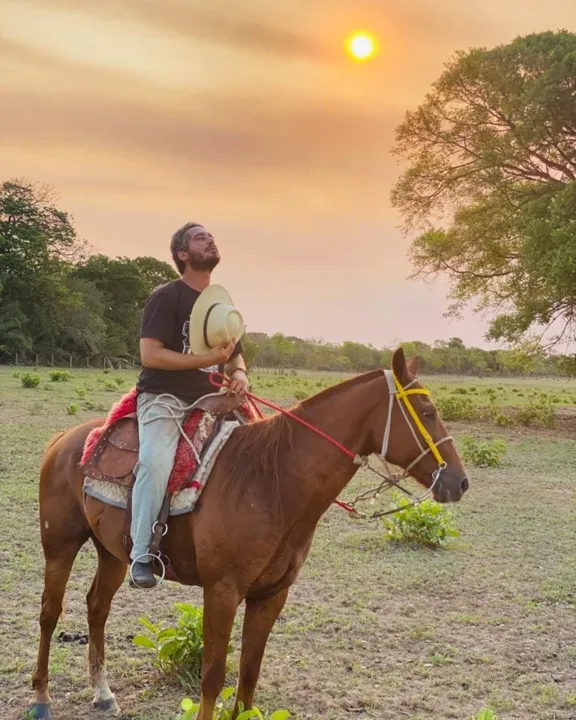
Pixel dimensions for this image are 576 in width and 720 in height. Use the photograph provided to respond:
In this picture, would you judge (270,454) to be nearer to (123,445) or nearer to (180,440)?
(180,440)

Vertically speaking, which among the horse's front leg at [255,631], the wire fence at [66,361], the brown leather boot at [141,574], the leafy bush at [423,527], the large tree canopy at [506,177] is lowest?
the wire fence at [66,361]

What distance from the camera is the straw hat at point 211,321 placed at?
373 centimetres

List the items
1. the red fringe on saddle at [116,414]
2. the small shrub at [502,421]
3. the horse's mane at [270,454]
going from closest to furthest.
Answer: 1. the horse's mane at [270,454]
2. the red fringe on saddle at [116,414]
3. the small shrub at [502,421]

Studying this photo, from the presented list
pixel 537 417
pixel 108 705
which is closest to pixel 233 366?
pixel 108 705

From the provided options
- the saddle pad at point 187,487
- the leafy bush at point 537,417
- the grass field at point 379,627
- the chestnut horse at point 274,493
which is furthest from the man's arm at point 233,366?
the leafy bush at point 537,417

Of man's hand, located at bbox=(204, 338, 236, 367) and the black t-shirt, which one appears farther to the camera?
the black t-shirt

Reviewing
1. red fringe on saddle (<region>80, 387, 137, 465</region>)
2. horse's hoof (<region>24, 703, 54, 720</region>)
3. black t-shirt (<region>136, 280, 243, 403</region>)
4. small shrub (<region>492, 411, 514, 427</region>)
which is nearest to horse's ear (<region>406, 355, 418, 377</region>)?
black t-shirt (<region>136, 280, 243, 403</region>)

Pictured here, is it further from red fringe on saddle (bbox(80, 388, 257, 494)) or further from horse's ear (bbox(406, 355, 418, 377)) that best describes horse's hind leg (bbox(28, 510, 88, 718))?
horse's ear (bbox(406, 355, 418, 377))

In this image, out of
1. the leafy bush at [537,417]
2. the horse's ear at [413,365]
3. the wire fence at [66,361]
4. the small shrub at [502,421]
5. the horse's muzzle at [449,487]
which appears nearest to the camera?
the horse's muzzle at [449,487]

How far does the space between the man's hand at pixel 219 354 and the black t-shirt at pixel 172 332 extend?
0.26 meters

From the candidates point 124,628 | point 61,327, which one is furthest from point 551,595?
point 61,327

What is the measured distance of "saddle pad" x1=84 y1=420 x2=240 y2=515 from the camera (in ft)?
12.2

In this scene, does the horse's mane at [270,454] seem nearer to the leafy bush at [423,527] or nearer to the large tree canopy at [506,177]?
the leafy bush at [423,527]

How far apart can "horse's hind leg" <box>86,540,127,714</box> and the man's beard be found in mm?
2051
